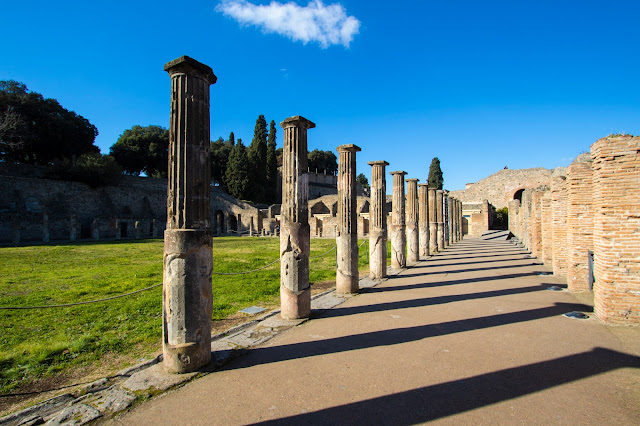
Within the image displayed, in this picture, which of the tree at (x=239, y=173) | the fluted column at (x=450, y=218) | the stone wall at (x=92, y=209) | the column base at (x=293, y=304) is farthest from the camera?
the tree at (x=239, y=173)

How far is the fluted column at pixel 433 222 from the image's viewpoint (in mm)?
16375

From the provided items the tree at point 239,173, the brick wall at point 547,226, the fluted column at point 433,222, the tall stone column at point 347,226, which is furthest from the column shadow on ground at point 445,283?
the tree at point 239,173

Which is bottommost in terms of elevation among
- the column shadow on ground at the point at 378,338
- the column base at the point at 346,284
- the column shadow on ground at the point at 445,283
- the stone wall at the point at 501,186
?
the column shadow on ground at the point at 378,338

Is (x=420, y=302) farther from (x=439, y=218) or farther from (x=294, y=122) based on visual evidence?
(x=439, y=218)

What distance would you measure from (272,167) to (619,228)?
4286cm

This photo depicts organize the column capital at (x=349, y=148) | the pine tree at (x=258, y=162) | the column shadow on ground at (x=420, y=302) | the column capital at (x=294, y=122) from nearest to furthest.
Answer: the column capital at (x=294, y=122) → the column shadow on ground at (x=420, y=302) → the column capital at (x=349, y=148) → the pine tree at (x=258, y=162)

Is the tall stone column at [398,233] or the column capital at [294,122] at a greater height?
the column capital at [294,122]

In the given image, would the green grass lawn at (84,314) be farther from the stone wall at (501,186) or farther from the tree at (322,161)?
the tree at (322,161)

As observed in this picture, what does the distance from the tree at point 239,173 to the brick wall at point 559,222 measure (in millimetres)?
37671

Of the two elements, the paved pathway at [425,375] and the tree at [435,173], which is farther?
the tree at [435,173]

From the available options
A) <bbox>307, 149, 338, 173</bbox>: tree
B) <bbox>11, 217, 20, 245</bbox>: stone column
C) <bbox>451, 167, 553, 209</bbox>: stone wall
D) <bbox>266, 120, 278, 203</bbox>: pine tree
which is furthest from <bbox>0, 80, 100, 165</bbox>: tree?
<bbox>451, 167, 553, 209</bbox>: stone wall

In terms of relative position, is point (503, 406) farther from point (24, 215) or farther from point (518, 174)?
point (518, 174)

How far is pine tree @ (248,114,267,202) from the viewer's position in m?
43.6

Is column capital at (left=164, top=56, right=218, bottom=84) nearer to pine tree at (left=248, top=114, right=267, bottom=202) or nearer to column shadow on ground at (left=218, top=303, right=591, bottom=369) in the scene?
column shadow on ground at (left=218, top=303, right=591, bottom=369)
